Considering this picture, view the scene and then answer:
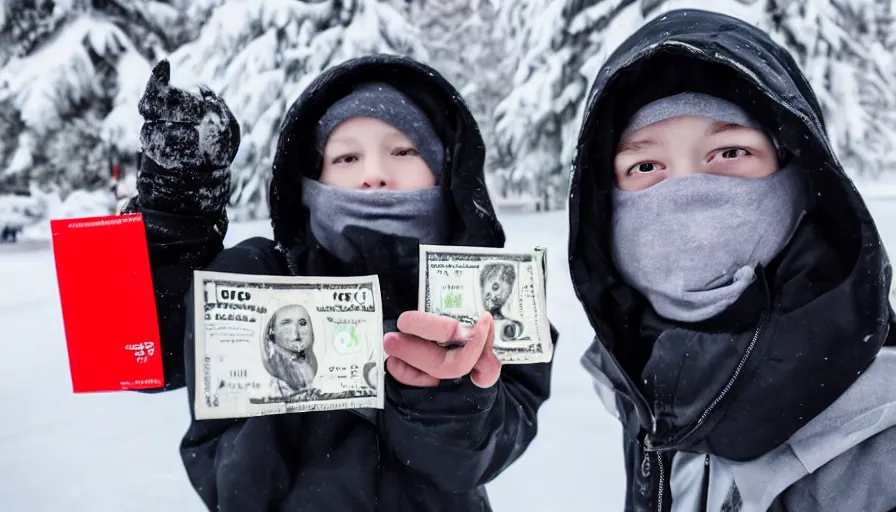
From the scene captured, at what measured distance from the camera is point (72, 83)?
844 centimetres

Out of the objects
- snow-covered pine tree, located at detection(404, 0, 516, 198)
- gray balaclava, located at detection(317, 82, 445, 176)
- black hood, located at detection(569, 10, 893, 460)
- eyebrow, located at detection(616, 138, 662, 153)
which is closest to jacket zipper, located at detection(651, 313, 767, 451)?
black hood, located at detection(569, 10, 893, 460)

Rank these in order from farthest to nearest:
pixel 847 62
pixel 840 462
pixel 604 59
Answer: pixel 847 62 < pixel 604 59 < pixel 840 462

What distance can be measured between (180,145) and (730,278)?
1401 mm

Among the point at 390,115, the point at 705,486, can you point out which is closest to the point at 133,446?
the point at 390,115

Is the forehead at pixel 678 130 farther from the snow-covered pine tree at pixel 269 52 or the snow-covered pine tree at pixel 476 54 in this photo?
the snow-covered pine tree at pixel 476 54

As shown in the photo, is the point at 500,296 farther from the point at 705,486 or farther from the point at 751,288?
the point at 705,486

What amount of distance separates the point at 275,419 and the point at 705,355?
3.37 feet

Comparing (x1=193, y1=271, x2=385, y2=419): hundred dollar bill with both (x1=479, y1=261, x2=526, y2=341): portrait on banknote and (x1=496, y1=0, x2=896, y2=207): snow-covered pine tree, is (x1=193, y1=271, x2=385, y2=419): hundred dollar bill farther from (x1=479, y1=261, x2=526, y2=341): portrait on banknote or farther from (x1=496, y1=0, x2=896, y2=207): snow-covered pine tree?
(x1=496, y1=0, x2=896, y2=207): snow-covered pine tree

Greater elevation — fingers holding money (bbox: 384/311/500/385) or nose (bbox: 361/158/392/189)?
nose (bbox: 361/158/392/189)

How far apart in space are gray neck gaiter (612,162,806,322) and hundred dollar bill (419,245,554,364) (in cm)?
30

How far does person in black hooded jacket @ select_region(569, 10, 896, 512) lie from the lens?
4.26 feet

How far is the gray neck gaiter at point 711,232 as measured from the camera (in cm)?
143

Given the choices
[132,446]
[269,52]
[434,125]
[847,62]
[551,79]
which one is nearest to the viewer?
[434,125]

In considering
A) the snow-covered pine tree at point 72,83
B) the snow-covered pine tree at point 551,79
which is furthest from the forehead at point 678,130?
the snow-covered pine tree at point 72,83
